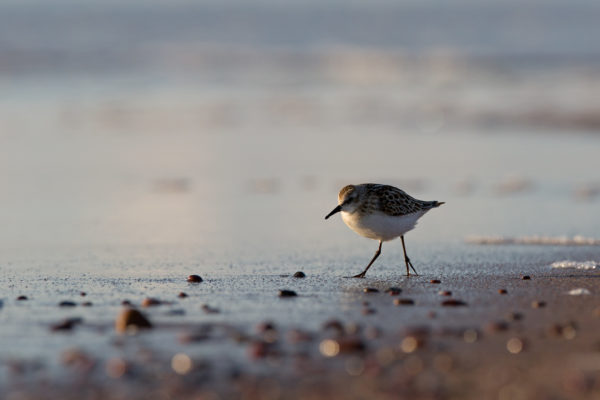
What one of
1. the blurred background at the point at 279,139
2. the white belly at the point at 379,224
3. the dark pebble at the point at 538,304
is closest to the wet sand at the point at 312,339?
the dark pebble at the point at 538,304

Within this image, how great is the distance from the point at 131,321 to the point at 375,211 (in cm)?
218

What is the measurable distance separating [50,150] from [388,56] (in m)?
16.1

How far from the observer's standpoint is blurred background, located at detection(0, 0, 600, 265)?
7.82m

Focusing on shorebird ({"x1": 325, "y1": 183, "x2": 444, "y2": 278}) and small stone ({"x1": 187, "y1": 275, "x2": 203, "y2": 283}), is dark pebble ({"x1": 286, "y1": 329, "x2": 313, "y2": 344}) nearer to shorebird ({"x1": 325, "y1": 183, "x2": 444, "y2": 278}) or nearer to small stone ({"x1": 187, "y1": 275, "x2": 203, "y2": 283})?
small stone ({"x1": 187, "y1": 275, "x2": 203, "y2": 283})

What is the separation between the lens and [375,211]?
6.00 meters

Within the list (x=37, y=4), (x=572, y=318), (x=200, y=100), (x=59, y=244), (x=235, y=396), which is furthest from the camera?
(x=37, y=4)

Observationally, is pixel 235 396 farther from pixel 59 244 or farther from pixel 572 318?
pixel 59 244

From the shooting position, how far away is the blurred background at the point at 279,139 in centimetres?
782

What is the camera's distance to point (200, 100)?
16.9 metres

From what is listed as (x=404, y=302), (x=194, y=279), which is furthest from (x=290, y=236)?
(x=404, y=302)

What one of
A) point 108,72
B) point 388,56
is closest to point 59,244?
point 108,72

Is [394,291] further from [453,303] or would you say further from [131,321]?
[131,321]

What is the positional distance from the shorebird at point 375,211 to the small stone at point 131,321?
1987 mm

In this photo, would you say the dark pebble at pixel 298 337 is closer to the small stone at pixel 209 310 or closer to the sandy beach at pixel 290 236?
the sandy beach at pixel 290 236
